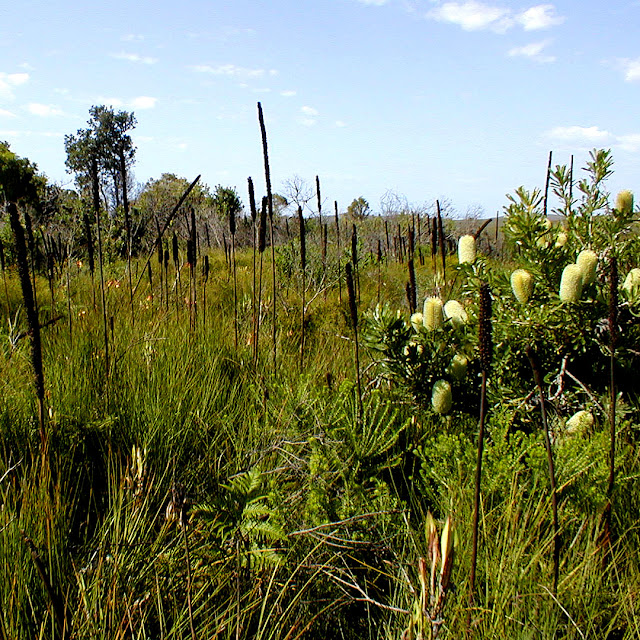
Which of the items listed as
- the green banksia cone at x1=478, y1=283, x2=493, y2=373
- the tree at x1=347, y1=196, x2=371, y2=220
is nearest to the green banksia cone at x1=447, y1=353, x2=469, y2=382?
the green banksia cone at x1=478, y1=283, x2=493, y2=373

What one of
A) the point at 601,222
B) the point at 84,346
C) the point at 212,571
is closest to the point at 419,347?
the point at 601,222

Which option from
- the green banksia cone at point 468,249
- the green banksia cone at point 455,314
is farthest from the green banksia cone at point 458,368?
the green banksia cone at point 468,249

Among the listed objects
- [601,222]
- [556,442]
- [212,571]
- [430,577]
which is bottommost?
[212,571]

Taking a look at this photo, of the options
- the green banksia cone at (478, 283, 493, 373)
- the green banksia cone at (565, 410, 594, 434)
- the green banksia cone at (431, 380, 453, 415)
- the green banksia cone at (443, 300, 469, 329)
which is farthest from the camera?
the green banksia cone at (443, 300, 469, 329)

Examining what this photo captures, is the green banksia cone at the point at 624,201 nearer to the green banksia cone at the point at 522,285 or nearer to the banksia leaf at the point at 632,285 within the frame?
the banksia leaf at the point at 632,285

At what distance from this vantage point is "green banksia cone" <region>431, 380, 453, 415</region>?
2.35 meters

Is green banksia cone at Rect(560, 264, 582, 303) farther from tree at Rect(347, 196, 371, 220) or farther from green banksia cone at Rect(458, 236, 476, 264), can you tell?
tree at Rect(347, 196, 371, 220)

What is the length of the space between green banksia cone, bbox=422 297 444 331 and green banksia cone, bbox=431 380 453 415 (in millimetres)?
240

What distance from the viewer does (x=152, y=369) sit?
8.89ft

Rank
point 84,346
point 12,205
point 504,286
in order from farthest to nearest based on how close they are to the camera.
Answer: point 84,346 < point 504,286 < point 12,205

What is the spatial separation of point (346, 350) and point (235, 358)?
2.52 feet

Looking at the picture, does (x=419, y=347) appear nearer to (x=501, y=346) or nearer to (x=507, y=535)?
(x=501, y=346)

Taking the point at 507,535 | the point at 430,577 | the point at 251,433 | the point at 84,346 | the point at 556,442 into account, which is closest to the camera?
the point at 430,577

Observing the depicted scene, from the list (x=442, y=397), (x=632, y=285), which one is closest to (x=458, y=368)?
(x=442, y=397)
